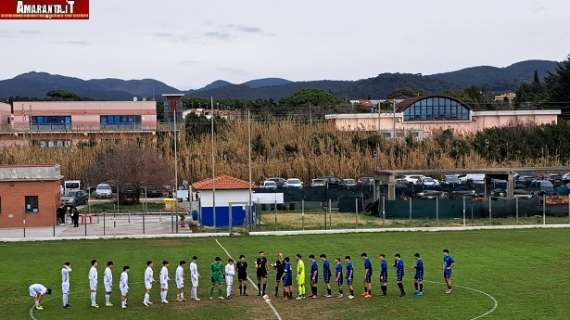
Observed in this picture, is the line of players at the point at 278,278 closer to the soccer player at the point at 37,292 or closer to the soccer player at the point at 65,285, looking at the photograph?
the soccer player at the point at 65,285

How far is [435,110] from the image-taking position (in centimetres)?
10094

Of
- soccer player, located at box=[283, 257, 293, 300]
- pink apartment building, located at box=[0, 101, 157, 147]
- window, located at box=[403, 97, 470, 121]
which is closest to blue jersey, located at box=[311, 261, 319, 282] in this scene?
soccer player, located at box=[283, 257, 293, 300]

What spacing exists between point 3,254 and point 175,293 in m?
15.0

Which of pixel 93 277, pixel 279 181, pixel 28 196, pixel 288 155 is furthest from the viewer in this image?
pixel 288 155


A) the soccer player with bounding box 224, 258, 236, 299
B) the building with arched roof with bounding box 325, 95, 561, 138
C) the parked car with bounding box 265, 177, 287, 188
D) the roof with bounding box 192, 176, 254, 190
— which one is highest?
the building with arched roof with bounding box 325, 95, 561, 138

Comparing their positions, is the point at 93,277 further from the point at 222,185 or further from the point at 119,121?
the point at 119,121

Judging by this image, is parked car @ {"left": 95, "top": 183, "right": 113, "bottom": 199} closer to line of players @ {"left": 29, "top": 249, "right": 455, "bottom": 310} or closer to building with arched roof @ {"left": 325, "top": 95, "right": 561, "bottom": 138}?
building with arched roof @ {"left": 325, "top": 95, "right": 561, "bottom": 138}

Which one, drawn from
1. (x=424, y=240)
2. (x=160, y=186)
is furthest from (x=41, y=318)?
(x=160, y=186)

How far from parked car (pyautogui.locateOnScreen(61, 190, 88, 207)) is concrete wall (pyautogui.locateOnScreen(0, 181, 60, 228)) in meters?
10.7

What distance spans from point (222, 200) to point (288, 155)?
3679cm

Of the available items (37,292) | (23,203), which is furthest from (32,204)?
(37,292)

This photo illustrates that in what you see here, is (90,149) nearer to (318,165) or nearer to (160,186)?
(160,186)

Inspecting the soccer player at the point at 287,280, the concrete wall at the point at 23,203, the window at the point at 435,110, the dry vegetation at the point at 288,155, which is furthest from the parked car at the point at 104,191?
the soccer player at the point at 287,280

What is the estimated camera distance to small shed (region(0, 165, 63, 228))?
52938mm
